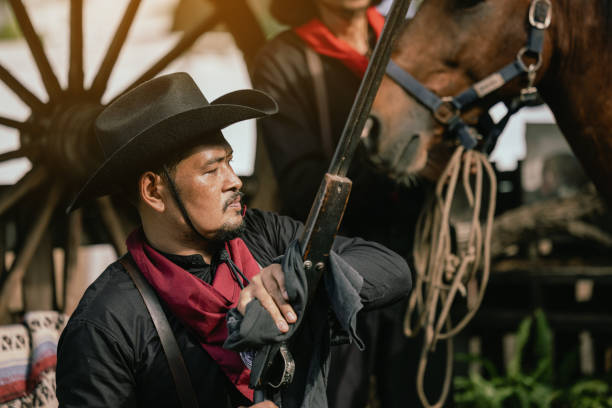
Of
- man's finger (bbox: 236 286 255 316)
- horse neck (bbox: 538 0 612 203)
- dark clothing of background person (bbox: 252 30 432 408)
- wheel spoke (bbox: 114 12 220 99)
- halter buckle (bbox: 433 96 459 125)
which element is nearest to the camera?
man's finger (bbox: 236 286 255 316)

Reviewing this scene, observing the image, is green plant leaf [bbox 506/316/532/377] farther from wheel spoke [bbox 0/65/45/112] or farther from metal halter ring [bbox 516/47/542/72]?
wheel spoke [bbox 0/65/45/112]

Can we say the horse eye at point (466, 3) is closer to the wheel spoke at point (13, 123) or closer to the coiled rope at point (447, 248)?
the coiled rope at point (447, 248)

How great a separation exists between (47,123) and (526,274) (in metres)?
3.71

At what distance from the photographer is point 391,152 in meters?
2.35

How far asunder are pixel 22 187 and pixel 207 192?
67.1 inches

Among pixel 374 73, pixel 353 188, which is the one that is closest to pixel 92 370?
pixel 374 73

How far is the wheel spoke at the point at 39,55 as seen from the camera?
9.32 feet

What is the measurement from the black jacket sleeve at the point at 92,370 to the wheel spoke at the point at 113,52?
183cm

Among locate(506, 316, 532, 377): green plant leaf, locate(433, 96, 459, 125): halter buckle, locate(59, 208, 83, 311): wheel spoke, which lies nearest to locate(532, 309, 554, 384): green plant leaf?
locate(506, 316, 532, 377): green plant leaf

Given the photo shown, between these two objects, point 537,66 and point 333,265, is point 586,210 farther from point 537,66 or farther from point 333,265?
point 333,265

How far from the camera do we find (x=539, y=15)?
2.21 m

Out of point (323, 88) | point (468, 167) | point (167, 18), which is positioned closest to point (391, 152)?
point (468, 167)

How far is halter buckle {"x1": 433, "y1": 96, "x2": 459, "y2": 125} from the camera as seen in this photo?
235 centimetres

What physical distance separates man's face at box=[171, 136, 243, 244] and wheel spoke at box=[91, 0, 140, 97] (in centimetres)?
168
